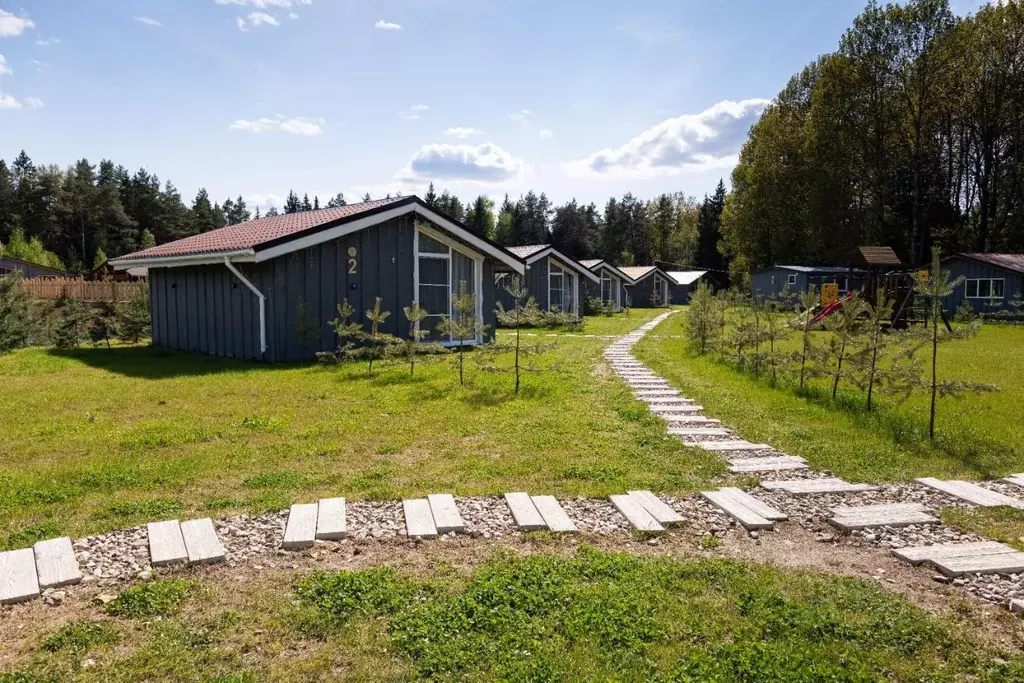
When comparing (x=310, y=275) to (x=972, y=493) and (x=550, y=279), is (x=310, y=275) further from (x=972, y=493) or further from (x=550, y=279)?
(x=550, y=279)

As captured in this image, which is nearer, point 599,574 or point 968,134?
point 599,574

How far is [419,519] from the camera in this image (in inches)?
170

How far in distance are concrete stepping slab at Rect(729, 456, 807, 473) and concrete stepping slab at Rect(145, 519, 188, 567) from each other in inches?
172

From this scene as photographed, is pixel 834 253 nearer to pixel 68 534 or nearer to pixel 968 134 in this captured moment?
pixel 968 134

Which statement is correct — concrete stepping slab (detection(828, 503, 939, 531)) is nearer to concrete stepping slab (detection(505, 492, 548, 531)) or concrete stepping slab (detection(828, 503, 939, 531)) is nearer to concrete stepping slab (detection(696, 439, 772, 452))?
concrete stepping slab (detection(696, 439, 772, 452))

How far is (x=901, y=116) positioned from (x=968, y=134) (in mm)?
5131

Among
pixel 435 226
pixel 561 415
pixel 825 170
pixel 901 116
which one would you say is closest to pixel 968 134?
pixel 901 116

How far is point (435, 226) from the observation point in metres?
14.6

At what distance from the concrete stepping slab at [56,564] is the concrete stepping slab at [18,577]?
1.2 inches

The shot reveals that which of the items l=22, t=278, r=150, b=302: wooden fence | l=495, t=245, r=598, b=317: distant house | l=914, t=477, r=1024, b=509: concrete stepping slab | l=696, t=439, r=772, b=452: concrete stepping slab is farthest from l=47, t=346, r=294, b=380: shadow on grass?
l=495, t=245, r=598, b=317: distant house

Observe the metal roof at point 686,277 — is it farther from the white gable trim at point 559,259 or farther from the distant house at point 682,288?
the white gable trim at point 559,259

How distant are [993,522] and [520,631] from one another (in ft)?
12.0

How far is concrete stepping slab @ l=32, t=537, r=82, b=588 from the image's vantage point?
3391 mm

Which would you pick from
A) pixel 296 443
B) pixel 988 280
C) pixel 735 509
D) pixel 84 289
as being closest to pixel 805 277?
pixel 988 280
